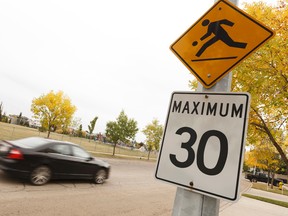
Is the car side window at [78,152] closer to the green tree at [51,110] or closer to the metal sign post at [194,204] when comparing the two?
the metal sign post at [194,204]

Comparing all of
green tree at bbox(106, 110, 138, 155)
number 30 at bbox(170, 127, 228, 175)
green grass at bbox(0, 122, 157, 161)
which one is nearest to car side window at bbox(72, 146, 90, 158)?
number 30 at bbox(170, 127, 228, 175)

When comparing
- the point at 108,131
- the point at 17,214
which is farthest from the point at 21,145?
the point at 108,131

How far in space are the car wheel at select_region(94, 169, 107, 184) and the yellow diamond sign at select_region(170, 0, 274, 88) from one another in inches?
A: 319

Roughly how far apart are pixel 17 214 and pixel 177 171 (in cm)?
457

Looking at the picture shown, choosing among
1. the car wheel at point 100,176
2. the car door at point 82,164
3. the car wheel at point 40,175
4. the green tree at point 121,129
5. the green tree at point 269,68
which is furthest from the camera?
the green tree at point 121,129

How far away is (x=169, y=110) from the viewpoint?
218cm

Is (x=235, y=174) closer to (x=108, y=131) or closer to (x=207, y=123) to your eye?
(x=207, y=123)

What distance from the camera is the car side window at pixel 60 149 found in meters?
7.85

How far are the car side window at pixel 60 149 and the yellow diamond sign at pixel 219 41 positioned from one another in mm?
6792

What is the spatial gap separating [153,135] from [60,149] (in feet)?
99.2

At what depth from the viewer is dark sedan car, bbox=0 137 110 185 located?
22.9 ft

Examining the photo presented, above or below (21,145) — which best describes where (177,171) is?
above

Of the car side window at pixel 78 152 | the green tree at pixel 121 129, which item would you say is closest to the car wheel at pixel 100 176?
the car side window at pixel 78 152

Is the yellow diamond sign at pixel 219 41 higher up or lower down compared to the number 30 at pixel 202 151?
higher up
